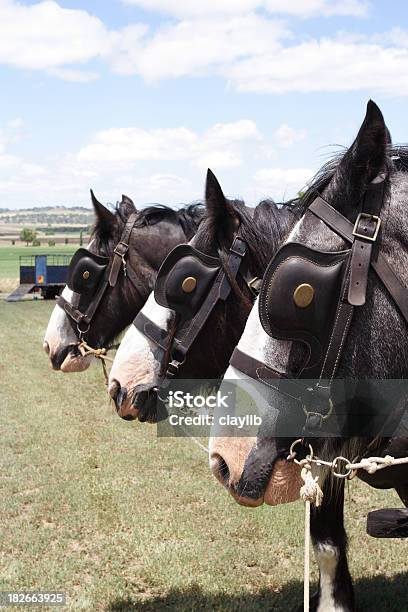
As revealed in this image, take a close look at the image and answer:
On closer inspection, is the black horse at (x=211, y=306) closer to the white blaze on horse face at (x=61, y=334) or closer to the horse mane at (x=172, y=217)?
the horse mane at (x=172, y=217)

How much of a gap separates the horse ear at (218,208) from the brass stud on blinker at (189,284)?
0.36m

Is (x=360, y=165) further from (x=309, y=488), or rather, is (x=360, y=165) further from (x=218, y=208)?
(x=218, y=208)

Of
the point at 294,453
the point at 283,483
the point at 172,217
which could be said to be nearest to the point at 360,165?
the point at 294,453

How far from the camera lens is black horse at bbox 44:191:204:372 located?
459cm

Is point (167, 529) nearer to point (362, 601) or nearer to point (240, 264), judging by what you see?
point (362, 601)

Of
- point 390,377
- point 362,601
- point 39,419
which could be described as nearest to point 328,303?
point 390,377

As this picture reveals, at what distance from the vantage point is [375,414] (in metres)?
2.05

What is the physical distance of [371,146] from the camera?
1.93 metres

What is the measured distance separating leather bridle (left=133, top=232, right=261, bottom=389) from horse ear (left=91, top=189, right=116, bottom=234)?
159cm

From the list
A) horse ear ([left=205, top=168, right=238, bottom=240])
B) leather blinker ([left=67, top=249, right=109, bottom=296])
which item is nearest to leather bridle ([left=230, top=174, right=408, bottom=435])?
horse ear ([left=205, top=168, right=238, bottom=240])

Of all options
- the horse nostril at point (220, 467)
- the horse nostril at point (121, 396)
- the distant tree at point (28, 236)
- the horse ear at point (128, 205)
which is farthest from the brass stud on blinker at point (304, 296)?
the distant tree at point (28, 236)

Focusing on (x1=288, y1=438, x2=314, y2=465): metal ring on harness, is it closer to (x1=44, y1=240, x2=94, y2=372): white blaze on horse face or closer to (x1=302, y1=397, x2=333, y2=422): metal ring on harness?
(x1=302, y1=397, x2=333, y2=422): metal ring on harness

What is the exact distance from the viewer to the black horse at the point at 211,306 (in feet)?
11.0

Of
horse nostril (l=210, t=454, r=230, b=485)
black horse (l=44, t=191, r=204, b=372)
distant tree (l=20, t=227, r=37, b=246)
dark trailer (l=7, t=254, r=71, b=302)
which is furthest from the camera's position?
distant tree (l=20, t=227, r=37, b=246)
